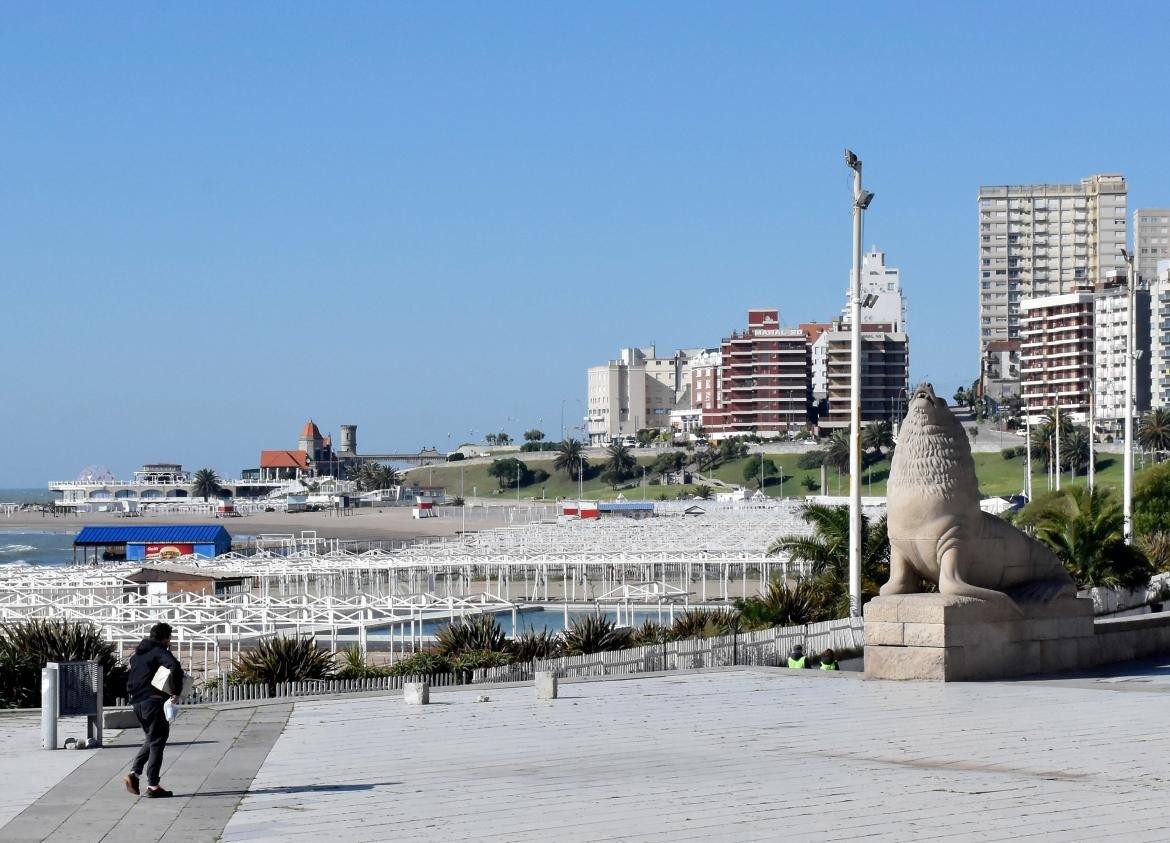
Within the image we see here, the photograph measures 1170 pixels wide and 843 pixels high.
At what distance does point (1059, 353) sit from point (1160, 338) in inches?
581

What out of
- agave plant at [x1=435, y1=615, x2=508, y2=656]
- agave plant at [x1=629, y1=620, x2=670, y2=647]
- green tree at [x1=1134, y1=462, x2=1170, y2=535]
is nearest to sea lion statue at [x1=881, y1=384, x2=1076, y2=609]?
agave plant at [x1=629, y1=620, x2=670, y2=647]

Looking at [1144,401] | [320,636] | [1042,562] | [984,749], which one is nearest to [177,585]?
[320,636]

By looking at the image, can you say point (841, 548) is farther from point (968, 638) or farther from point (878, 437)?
point (878, 437)

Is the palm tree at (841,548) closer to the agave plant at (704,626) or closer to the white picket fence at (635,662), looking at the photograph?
the agave plant at (704,626)

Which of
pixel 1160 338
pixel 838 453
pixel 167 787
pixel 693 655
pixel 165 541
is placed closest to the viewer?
pixel 167 787

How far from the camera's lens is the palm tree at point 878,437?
560 feet

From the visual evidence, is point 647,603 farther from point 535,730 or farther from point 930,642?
point 535,730

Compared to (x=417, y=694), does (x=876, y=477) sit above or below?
below

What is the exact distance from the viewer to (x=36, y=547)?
147750 mm

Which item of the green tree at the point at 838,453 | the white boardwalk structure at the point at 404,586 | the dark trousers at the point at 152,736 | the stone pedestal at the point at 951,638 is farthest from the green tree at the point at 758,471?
the dark trousers at the point at 152,736

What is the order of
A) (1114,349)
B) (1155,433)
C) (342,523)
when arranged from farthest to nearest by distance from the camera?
(1114,349) → (342,523) → (1155,433)

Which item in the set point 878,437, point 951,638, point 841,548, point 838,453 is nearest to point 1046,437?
point 878,437

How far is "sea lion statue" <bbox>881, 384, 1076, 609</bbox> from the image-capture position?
20.3m

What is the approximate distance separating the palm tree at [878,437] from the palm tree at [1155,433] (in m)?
26.1
